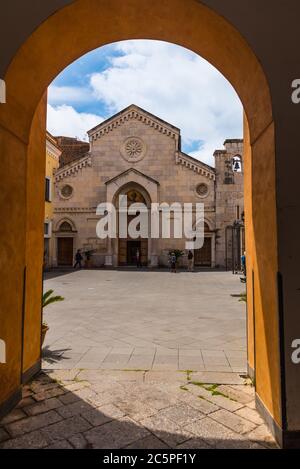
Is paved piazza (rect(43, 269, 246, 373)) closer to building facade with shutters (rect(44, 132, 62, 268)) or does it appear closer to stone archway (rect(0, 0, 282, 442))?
stone archway (rect(0, 0, 282, 442))

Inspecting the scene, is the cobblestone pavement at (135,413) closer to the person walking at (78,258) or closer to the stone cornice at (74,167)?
the person walking at (78,258)

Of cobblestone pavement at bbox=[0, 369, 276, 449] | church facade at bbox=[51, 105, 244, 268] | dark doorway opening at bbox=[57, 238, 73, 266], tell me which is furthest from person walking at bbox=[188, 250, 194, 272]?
cobblestone pavement at bbox=[0, 369, 276, 449]

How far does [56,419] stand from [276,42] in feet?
14.8

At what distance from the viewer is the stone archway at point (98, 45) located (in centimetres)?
339

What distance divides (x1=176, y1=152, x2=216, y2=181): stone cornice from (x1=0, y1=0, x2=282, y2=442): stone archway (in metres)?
23.8

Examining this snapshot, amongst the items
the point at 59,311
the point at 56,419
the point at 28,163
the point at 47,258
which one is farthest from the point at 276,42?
the point at 47,258

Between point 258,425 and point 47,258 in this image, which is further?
point 47,258

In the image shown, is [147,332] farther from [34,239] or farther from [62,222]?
[62,222]

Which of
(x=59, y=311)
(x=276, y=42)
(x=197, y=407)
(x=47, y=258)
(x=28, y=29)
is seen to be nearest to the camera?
(x=276, y=42)

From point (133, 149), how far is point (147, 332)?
23.3 meters

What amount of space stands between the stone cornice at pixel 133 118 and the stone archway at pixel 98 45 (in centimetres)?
2465

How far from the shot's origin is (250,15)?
334 cm

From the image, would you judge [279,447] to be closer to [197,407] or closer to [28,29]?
[197,407]

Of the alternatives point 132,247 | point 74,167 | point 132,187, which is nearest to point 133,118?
point 132,187
